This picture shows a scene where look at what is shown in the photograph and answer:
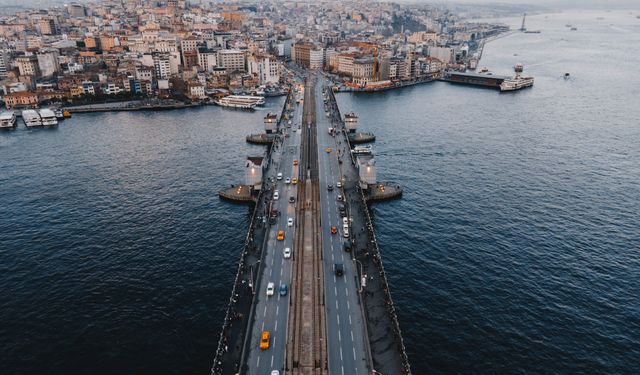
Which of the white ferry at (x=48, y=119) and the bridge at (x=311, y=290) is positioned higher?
the white ferry at (x=48, y=119)

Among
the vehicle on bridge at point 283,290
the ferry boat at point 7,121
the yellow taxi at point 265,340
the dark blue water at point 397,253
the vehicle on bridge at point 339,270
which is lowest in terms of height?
the dark blue water at point 397,253

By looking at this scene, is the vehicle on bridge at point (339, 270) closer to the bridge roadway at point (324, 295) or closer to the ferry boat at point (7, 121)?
the bridge roadway at point (324, 295)

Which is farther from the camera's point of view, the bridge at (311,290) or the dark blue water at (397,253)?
the dark blue water at (397,253)

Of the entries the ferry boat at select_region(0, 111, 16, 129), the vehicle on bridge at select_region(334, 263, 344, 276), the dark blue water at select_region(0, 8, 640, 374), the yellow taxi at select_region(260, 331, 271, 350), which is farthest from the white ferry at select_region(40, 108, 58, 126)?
the yellow taxi at select_region(260, 331, 271, 350)

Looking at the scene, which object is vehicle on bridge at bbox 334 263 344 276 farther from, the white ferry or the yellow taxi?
the white ferry

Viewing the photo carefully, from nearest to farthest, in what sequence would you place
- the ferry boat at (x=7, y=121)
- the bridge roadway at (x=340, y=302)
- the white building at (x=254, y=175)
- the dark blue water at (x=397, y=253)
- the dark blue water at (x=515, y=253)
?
the bridge roadway at (x=340, y=302)
the dark blue water at (x=397, y=253)
the dark blue water at (x=515, y=253)
the white building at (x=254, y=175)
the ferry boat at (x=7, y=121)

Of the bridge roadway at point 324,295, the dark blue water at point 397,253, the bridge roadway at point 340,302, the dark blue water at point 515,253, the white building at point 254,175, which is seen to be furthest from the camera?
the white building at point 254,175

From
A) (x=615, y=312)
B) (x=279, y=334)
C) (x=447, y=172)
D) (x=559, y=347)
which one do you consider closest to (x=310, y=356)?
(x=279, y=334)

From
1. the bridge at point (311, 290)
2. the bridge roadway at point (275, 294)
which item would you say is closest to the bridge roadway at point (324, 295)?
the bridge roadway at point (275, 294)

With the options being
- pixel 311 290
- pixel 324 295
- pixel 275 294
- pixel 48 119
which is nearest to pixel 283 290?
pixel 275 294
